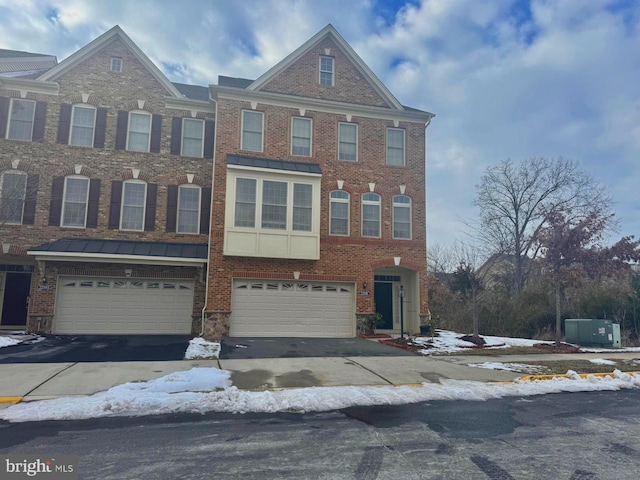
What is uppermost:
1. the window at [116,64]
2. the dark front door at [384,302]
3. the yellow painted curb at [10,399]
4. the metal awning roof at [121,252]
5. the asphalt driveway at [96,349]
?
the window at [116,64]

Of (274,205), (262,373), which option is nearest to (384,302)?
(274,205)

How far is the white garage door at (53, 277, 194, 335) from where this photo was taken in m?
15.7

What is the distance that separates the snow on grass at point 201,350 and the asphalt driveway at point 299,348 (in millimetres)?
202

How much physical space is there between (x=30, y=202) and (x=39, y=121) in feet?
10.6

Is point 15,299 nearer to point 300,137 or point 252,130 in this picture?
point 252,130

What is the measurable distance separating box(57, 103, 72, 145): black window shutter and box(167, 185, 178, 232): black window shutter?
14.2 ft

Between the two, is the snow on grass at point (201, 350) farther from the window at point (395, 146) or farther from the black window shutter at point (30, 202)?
the window at point (395, 146)

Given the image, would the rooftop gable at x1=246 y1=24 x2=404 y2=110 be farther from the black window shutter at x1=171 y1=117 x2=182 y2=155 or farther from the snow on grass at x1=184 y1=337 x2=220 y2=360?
the snow on grass at x1=184 y1=337 x2=220 y2=360

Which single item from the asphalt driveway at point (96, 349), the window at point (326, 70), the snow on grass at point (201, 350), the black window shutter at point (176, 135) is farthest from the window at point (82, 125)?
the snow on grass at point (201, 350)

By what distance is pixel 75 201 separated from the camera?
16.2 meters

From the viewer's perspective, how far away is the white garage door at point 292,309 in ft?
50.6

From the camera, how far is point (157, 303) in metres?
16.4

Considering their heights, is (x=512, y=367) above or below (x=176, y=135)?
below

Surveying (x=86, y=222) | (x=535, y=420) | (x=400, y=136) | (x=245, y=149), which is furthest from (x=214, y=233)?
(x=535, y=420)
